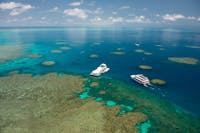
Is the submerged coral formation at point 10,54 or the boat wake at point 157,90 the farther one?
the submerged coral formation at point 10,54

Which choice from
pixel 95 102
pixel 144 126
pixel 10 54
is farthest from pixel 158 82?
pixel 10 54

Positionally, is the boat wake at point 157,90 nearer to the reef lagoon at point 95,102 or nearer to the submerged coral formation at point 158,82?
the reef lagoon at point 95,102

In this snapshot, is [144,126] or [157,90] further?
[157,90]

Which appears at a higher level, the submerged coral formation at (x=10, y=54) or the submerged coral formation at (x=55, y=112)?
the submerged coral formation at (x=10, y=54)

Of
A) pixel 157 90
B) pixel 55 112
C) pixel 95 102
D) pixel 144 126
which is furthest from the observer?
pixel 157 90

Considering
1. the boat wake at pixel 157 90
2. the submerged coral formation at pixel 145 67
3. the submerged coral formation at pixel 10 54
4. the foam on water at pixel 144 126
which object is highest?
the submerged coral formation at pixel 10 54

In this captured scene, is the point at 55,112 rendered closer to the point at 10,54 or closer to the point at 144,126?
the point at 144,126

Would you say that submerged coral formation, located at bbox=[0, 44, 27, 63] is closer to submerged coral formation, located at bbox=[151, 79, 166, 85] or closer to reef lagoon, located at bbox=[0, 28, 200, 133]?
reef lagoon, located at bbox=[0, 28, 200, 133]

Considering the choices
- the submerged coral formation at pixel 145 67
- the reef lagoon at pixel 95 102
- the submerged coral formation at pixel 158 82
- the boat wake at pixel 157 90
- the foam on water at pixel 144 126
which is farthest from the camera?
the submerged coral formation at pixel 145 67

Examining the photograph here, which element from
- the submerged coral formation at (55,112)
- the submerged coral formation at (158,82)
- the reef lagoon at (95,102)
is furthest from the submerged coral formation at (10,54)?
the submerged coral formation at (158,82)

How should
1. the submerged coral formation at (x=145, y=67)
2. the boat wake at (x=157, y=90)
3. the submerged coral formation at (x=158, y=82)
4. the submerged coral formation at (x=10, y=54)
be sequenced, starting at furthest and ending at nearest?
the submerged coral formation at (x=10, y=54)
the submerged coral formation at (x=145, y=67)
the submerged coral formation at (x=158, y=82)
the boat wake at (x=157, y=90)

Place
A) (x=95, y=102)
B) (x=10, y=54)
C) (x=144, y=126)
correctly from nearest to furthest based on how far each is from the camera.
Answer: (x=144, y=126)
(x=95, y=102)
(x=10, y=54)

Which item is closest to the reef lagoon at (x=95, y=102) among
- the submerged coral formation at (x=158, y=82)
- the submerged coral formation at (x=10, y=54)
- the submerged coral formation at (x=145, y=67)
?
the submerged coral formation at (x=158, y=82)
